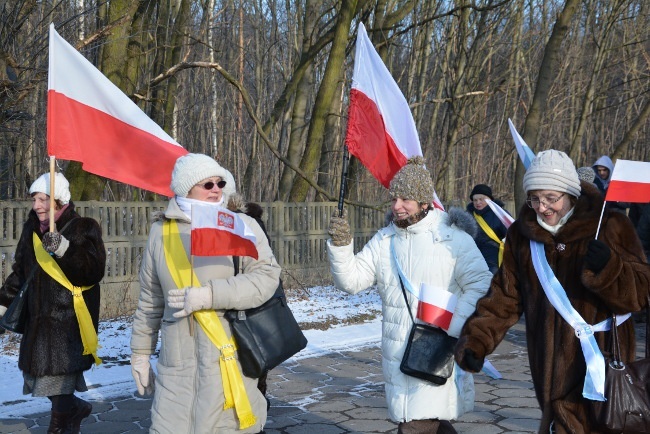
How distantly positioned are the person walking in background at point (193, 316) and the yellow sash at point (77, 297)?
1628mm

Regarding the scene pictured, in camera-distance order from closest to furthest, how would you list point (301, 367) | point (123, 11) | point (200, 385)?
1. point (200, 385)
2. point (301, 367)
3. point (123, 11)

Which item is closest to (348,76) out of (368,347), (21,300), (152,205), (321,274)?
(321,274)

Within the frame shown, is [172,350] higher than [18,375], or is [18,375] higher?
[172,350]

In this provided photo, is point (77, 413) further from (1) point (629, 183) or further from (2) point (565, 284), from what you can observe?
A: (1) point (629, 183)

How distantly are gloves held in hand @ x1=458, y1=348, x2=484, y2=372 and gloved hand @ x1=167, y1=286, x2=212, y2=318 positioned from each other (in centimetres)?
118

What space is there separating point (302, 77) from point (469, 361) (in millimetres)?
12789

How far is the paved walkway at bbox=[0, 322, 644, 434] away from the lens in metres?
6.74

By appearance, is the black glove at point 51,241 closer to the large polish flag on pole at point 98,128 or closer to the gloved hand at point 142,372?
the large polish flag on pole at point 98,128

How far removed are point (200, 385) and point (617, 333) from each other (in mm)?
1855

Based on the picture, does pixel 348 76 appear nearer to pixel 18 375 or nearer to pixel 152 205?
pixel 152 205

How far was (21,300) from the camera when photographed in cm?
605

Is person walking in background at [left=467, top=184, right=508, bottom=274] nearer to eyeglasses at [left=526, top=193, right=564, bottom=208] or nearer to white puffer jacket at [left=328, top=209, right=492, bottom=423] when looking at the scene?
white puffer jacket at [left=328, top=209, right=492, bottom=423]

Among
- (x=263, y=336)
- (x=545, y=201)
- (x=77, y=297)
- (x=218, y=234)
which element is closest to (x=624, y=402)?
(x=545, y=201)

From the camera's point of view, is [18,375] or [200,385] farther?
[18,375]
